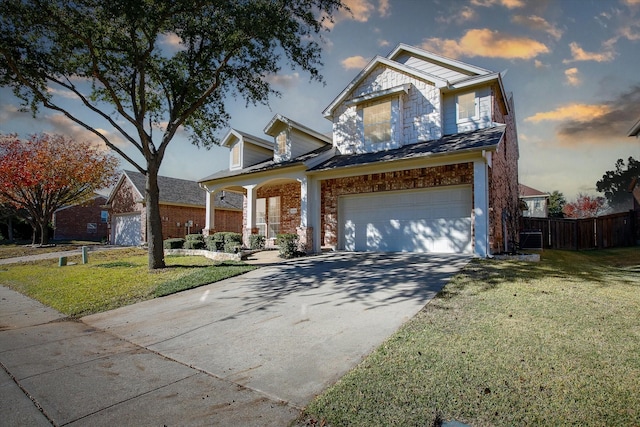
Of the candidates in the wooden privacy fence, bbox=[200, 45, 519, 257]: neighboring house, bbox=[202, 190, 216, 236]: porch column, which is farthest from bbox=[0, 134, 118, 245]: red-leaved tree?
the wooden privacy fence

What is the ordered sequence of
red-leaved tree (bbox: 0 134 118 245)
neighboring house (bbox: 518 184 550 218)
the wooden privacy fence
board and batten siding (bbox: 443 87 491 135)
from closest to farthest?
board and batten siding (bbox: 443 87 491 135)
the wooden privacy fence
red-leaved tree (bbox: 0 134 118 245)
neighboring house (bbox: 518 184 550 218)

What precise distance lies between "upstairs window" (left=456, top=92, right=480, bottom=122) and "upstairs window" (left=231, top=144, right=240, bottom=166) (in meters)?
11.3

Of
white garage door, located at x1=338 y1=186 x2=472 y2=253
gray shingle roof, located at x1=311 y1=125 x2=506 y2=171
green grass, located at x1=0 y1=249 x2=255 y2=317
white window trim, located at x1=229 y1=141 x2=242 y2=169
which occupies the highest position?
white window trim, located at x1=229 y1=141 x2=242 y2=169

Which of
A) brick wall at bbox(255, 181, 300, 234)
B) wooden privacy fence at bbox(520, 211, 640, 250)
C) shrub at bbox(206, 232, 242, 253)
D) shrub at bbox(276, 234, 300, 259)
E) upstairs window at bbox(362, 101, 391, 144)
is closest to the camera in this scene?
shrub at bbox(276, 234, 300, 259)

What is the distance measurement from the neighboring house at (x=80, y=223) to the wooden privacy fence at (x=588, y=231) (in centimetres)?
3971

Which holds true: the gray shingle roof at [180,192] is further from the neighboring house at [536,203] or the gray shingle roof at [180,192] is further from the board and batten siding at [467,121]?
the neighboring house at [536,203]

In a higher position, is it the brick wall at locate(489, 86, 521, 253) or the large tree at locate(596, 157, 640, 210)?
the large tree at locate(596, 157, 640, 210)

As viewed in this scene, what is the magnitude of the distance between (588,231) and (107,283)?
2133cm

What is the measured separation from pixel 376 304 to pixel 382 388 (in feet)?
9.31

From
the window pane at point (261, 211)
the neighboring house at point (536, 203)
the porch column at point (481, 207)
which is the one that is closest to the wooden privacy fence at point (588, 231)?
the porch column at point (481, 207)

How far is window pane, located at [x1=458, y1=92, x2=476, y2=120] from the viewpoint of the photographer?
12359 mm

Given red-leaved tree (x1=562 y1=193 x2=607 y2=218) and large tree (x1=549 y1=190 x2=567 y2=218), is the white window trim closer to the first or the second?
large tree (x1=549 y1=190 x2=567 y2=218)

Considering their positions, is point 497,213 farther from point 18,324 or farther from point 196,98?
point 18,324

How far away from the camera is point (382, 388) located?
10.0 ft
